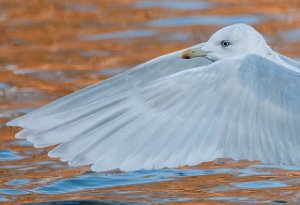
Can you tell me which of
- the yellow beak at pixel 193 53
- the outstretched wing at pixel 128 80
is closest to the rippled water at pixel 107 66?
the outstretched wing at pixel 128 80

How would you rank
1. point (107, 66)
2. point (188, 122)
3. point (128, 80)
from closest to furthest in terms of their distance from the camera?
point (188, 122), point (128, 80), point (107, 66)

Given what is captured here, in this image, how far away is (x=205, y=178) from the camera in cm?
696

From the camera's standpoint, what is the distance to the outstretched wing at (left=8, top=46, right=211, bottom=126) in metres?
6.33

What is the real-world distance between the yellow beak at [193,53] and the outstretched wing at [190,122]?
26.2 inches

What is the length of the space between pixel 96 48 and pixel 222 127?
5.67 m

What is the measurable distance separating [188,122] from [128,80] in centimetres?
99

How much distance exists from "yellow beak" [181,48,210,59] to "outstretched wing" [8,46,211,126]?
0.42ft

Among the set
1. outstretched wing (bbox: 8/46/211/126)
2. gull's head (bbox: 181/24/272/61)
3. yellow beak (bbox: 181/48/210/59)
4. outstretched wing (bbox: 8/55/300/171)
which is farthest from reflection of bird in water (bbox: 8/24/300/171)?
yellow beak (bbox: 181/48/210/59)

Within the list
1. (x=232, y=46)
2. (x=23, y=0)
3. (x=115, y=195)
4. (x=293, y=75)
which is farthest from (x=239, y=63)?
(x=23, y=0)

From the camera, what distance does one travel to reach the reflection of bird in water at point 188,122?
5.60 m

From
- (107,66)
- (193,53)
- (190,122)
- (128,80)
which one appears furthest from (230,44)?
(107,66)

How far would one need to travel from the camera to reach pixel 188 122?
580 cm

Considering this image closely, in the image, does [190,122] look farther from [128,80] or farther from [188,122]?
[128,80]

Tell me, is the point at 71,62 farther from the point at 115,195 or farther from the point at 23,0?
the point at 115,195
